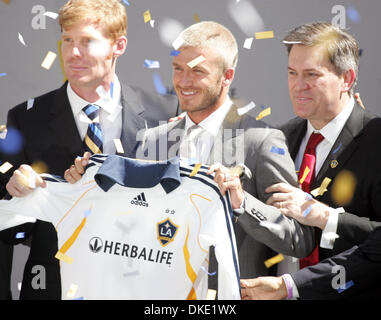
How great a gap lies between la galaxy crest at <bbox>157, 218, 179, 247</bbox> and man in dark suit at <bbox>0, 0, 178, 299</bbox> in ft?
1.64

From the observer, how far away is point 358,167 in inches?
102

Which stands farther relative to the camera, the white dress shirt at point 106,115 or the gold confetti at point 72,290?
the white dress shirt at point 106,115

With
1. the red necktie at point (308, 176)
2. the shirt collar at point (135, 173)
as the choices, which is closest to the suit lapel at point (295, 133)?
the red necktie at point (308, 176)

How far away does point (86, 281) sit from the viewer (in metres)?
2.39

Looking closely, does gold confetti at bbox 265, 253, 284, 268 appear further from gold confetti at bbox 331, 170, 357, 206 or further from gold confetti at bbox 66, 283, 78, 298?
gold confetti at bbox 66, 283, 78, 298

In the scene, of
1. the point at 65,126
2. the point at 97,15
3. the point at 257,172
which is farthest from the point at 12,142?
the point at 257,172

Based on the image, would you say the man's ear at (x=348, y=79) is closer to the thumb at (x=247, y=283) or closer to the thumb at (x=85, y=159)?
the thumb at (x=247, y=283)

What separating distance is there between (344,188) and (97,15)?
1352 millimetres

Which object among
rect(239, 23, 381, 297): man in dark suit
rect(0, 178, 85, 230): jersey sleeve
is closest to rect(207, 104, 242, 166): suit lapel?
rect(239, 23, 381, 297): man in dark suit

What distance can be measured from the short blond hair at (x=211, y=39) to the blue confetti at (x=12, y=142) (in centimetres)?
87

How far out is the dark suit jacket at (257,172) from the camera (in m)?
2.41

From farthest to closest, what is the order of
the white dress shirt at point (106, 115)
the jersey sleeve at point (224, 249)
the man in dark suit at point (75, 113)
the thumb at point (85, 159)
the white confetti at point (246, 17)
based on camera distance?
1. the white confetti at point (246, 17)
2. the white dress shirt at point (106, 115)
3. the man in dark suit at point (75, 113)
4. the thumb at point (85, 159)
5. the jersey sleeve at point (224, 249)

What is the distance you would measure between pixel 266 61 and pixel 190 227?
1.74 m

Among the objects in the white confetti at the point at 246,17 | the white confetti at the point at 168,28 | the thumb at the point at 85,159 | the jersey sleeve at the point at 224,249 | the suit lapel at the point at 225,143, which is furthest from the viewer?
the white confetti at the point at 168,28
